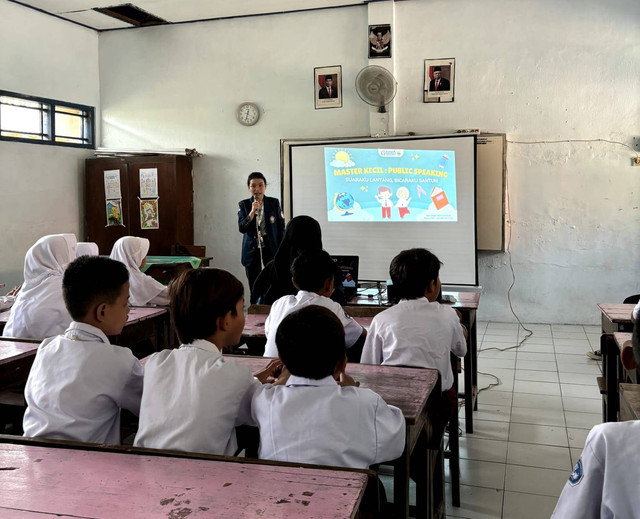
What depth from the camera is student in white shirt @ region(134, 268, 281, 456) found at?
4.66ft

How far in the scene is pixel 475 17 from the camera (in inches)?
233

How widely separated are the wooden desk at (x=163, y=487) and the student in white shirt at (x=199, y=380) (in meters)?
0.15

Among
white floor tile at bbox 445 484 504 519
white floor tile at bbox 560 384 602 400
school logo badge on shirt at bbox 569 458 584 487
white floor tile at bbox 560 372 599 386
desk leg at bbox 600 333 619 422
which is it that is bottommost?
white floor tile at bbox 445 484 504 519

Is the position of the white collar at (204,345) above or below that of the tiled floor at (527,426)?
above

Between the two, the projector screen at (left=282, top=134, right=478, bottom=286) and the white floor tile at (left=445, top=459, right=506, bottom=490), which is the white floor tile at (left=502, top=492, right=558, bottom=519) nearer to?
the white floor tile at (left=445, top=459, right=506, bottom=490)

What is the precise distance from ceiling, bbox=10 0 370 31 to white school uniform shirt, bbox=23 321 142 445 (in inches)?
212

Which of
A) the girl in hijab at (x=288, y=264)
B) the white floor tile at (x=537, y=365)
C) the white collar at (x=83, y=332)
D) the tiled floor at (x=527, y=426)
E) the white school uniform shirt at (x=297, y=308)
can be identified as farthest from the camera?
the white floor tile at (x=537, y=365)

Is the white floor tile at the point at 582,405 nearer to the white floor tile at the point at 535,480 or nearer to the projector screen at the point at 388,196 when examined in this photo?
the white floor tile at the point at 535,480

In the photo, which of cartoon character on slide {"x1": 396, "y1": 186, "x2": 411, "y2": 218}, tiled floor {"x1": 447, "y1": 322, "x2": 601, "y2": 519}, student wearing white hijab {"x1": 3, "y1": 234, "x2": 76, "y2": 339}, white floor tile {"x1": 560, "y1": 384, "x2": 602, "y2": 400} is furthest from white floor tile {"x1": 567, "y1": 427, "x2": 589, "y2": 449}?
cartoon character on slide {"x1": 396, "y1": 186, "x2": 411, "y2": 218}

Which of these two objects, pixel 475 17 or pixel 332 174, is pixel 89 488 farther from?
pixel 475 17

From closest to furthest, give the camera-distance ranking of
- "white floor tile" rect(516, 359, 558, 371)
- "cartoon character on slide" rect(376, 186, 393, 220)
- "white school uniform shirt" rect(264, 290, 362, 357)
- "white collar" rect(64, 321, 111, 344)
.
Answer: "white collar" rect(64, 321, 111, 344)
"white school uniform shirt" rect(264, 290, 362, 357)
"white floor tile" rect(516, 359, 558, 371)
"cartoon character on slide" rect(376, 186, 393, 220)

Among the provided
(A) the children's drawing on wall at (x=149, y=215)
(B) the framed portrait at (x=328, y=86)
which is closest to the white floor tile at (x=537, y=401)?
(B) the framed portrait at (x=328, y=86)

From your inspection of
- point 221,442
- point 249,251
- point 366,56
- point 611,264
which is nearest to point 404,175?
point 366,56

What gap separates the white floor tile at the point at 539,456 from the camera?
2.79 meters
